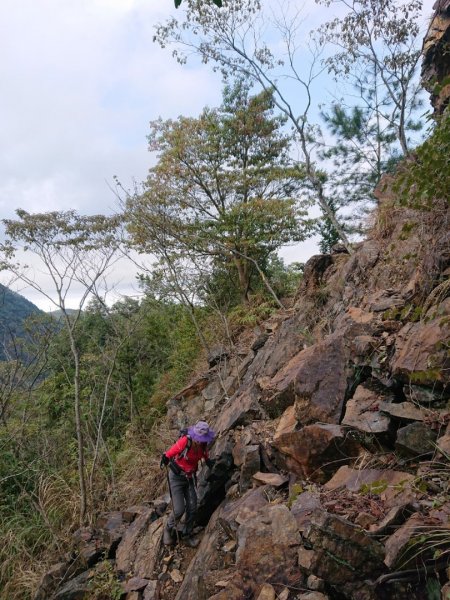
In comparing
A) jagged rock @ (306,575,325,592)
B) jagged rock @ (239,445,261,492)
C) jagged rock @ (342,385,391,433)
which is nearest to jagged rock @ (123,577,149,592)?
jagged rock @ (239,445,261,492)

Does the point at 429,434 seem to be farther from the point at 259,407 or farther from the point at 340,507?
the point at 259,407

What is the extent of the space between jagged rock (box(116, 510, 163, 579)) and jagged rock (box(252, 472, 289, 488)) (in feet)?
6.11

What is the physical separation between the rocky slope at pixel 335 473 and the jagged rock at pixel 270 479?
0.08ft

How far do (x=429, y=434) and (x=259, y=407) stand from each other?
2.81 metres

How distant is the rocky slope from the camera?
2.87 m

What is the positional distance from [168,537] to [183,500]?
0.50m

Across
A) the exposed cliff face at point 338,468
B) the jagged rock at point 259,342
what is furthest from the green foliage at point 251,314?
the exposed cliff face at point 338,468

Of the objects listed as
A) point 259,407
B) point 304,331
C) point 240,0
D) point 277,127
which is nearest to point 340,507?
point 259,407

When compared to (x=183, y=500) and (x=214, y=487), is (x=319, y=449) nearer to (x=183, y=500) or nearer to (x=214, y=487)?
(x=214, y=487)

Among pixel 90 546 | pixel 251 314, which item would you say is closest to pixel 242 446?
pixel 90 546

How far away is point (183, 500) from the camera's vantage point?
5.44 meters

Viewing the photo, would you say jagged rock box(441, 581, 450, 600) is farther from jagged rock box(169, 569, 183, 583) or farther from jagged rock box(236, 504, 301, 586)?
jagged rock box(169, 569, 183, 583)

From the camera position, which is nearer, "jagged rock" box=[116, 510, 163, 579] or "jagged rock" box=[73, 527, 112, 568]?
"jagged rock" box=[116, 510, 163, 579]

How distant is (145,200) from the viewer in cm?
1225
